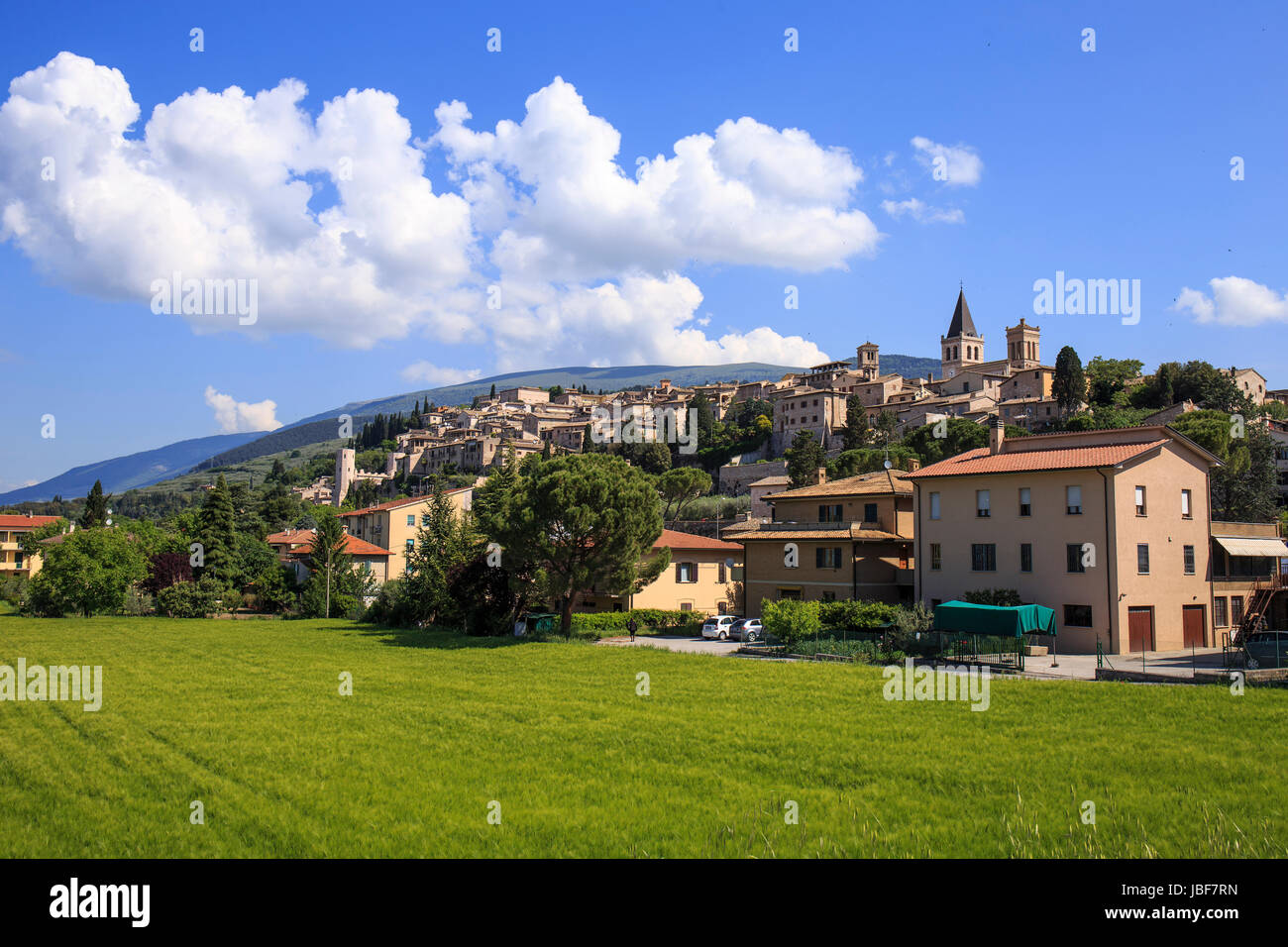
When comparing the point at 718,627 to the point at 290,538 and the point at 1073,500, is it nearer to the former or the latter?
the point at 1073,500

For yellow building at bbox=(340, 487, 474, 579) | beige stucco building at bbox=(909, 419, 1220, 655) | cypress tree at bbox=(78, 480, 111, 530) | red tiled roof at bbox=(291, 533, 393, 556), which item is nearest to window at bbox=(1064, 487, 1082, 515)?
beige stucco building at bbox=(909, 419, 1220, 655)

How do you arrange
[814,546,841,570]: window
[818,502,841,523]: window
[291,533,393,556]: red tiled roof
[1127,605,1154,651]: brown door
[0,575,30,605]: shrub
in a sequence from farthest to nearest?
[0,575,30,605]: shrub
[291,533,393,556]: red tiled roof
[818,502,841,523]: window
[814,546,841,570]: window
[1127,605,1154,651]: brown door

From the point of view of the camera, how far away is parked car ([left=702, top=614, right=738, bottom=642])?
44.7 metres

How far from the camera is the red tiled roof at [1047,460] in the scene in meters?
37.2

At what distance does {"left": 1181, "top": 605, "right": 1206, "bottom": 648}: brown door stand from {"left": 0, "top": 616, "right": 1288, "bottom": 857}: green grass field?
17269mm

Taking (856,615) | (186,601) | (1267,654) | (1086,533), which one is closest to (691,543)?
(856,615)

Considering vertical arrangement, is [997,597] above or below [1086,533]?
below

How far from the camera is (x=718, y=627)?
44906 millimetres

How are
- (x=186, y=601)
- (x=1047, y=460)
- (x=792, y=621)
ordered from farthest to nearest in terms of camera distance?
(x=186, y=601), (x=1047, y=460), (x=792, y=621)

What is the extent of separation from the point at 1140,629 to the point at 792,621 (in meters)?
15.0

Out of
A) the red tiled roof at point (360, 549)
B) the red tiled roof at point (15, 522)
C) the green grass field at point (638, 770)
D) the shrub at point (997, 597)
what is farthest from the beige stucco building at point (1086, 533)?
the red tiled roof at point (15, 522)

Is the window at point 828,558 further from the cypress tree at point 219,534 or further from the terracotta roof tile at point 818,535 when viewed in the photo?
the cypress tree at point 219,534

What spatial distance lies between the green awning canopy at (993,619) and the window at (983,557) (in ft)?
23.0

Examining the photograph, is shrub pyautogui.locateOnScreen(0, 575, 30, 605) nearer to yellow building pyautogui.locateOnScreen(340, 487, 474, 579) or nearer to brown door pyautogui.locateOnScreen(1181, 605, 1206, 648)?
yellow building pyautogui.locateOnScreen(340, 487, 474, 579)
